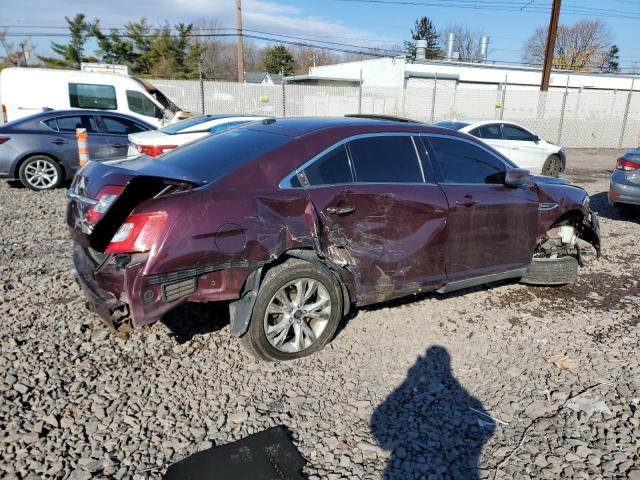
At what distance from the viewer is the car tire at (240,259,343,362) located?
133 inches

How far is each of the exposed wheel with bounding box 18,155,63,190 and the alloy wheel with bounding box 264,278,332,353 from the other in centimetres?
770

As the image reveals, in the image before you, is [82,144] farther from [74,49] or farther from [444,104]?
[74,49]

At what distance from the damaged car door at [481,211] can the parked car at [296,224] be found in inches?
0.5

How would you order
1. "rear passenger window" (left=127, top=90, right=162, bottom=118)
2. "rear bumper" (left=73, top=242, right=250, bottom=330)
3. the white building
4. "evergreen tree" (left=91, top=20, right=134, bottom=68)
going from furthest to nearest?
1. "evergreen tree" (left=91, top=20, right=134, bottom=68)
2. the white building
3. "rear passenger window" (left=127, top=90, right=162, bottom=118)
4. "rear bumper" (left=73, top=242, right=250, bottom=330)

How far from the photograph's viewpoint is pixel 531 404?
324 cm

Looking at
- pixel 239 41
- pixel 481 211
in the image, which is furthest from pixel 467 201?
pixel 239 41

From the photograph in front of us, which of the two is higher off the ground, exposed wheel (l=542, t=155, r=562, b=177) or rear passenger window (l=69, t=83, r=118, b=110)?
rear passenger window (l=69, t=83, r=118, b=110)

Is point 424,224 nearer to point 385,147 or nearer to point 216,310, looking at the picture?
point 385,147

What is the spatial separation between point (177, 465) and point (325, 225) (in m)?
1.77

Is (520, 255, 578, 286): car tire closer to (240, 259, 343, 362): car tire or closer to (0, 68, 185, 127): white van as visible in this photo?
(240, 259, 343, 362): car tire

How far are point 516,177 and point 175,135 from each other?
19.2ft

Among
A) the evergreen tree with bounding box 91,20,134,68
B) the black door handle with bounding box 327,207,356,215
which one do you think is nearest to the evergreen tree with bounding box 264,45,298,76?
the evergreen tree with bounding box 91,20,134,68

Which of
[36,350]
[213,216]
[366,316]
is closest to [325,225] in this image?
[213,216]

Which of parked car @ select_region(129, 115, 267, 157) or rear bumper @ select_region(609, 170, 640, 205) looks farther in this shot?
parked car @ select_region(129, 115, 267, 157)
